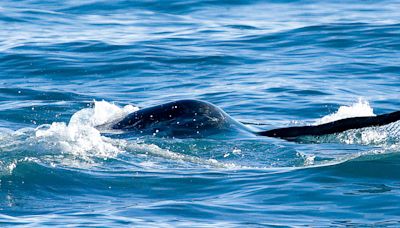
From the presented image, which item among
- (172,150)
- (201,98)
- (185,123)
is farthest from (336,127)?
(201,98)

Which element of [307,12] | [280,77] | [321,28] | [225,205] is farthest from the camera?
[307,12]

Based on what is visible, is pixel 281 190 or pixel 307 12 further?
pixel 307 12

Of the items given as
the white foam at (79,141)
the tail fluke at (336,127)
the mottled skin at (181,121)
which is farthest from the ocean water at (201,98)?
the mottled skin at (181,121)

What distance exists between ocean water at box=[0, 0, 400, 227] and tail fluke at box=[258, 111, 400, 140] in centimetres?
12

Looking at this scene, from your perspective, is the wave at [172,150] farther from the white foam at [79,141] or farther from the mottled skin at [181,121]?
the mottled skin at [181,121]

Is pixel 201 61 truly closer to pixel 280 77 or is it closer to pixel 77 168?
pixel 280 77

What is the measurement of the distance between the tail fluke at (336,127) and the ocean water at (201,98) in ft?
0.40

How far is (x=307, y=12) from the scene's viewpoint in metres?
24.5

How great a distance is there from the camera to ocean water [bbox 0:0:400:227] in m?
9.05

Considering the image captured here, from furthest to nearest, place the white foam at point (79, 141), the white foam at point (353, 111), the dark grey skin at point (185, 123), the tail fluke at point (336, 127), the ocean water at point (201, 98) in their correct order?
1. the white foam at point (353, 111)
2. the dark grey skin at point (185, 123)
3. the white foam at point (79, 141)
4. the tail fluke at point (336, 127)
5. the ocean water at point (201, 98)

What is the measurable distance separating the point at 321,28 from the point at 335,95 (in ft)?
18.5

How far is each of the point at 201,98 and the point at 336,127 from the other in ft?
18.1

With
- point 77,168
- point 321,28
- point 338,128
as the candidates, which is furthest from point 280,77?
point 77,168

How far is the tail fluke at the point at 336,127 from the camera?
10.2 m
